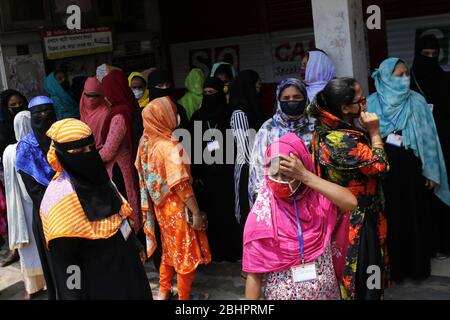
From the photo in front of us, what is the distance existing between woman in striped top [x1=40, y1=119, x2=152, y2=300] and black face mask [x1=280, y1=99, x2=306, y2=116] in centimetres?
132

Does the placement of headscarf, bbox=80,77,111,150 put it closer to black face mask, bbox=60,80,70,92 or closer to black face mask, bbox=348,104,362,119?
black face mask, bbox=60,80,70,92

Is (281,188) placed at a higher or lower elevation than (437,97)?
lower

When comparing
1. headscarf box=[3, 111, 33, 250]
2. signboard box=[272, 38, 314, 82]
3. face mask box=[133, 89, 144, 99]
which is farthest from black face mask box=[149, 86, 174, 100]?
signboard box=[272, 38, 314, 82]

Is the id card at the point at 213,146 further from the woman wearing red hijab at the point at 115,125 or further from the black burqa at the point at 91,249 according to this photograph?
the black burqa at the point at 91,249

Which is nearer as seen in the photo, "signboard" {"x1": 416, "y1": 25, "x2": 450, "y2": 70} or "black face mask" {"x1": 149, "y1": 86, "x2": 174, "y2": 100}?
"black face mask" {"x1": 149, "y1": 86, "x2": 174, "y2": 100}

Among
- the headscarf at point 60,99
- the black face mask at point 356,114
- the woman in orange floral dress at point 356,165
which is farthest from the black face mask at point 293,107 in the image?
the headscarf at point 60,99

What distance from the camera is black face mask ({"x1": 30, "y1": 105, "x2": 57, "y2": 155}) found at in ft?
13.5

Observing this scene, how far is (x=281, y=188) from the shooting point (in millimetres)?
2398

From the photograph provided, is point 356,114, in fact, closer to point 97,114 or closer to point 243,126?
point 243,126

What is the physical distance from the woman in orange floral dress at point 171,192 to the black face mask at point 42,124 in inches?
27.7

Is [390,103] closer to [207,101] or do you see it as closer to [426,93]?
[426,93]

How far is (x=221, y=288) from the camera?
14.8ft

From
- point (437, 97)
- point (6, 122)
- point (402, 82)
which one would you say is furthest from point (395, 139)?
point (6, 122)

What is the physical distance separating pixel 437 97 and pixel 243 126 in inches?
61.9
